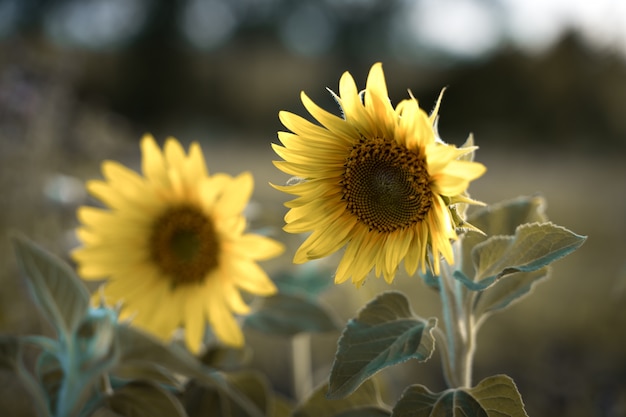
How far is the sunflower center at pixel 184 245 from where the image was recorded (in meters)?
0.81

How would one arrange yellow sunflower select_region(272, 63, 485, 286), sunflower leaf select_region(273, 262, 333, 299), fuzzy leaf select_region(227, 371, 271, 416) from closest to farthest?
yellow sunflower select_region(272, 63, 485, 286) < fuzzy leaf select_region(227, 371, 271, 416) < sunflower leaf select_region(273, 262, 333, 299)

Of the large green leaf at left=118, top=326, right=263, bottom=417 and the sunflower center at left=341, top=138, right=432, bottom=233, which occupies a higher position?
the sunflower center at left=341, top=138, right=432, bottom=233

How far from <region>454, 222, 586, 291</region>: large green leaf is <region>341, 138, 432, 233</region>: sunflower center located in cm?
6

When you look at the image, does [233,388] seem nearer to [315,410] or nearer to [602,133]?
[315,410]

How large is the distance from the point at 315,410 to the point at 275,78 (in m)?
7.07

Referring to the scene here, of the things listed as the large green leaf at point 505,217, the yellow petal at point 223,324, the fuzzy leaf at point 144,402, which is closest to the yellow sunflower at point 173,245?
the yellow petal at point 223,324

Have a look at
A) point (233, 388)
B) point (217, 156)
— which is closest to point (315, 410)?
point (233, 388)

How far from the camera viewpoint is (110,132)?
1488 millimetres

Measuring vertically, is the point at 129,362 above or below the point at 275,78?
below

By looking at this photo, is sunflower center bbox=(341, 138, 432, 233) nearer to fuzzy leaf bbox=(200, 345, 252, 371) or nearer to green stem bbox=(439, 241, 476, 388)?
green stem bbox=(439, 241, 476, 388)

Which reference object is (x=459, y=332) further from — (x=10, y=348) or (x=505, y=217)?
(x=10, y=348)

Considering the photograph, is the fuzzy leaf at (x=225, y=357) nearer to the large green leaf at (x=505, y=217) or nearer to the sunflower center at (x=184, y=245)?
the sunflower center at (x=184, y=245)

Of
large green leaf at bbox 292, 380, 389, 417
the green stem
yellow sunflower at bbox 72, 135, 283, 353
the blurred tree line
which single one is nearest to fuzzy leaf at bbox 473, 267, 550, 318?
the green stem

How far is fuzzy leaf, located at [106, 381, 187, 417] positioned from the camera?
0.63 metres
